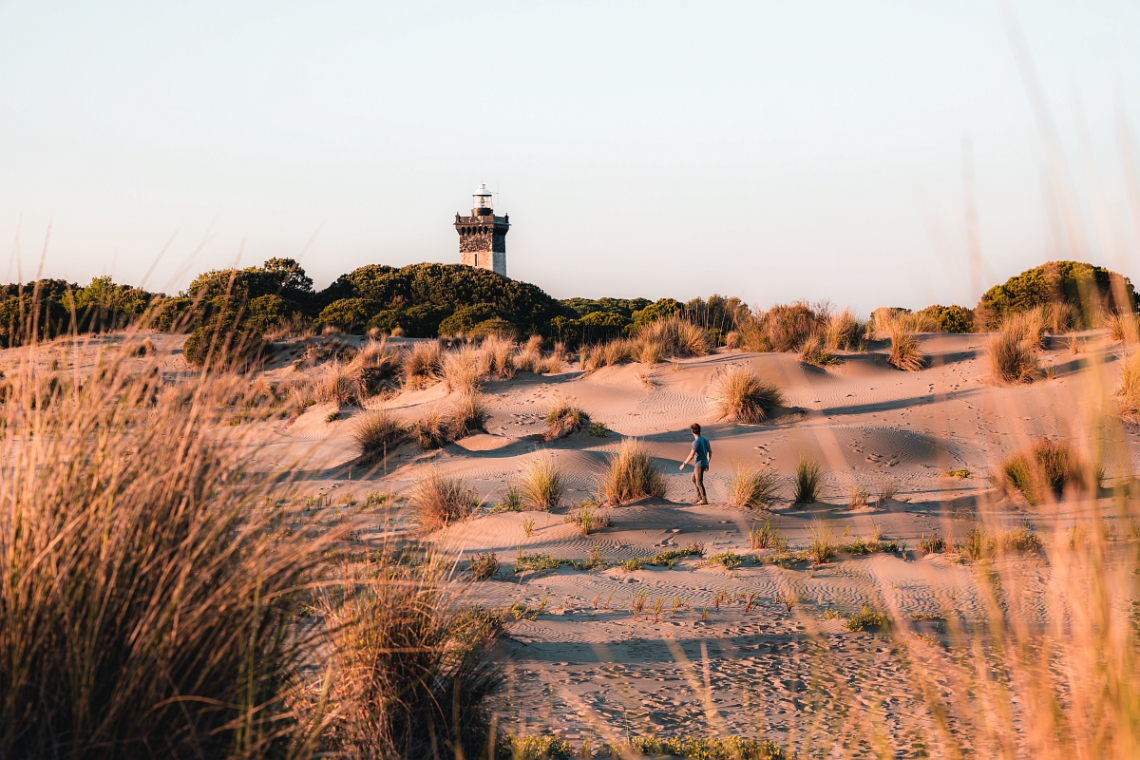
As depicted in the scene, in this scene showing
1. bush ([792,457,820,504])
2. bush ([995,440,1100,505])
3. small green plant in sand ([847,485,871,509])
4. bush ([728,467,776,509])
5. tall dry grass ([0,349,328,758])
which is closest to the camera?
tall dry grass ([0,349,328,758])

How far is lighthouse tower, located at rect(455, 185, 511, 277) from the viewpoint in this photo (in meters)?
70.8

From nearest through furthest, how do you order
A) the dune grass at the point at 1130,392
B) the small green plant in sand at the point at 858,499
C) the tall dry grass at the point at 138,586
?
the tall dry grass at the point at 138,586
the small green plant in sand at the point at 858,499
the dune grass at the point at 1130,392

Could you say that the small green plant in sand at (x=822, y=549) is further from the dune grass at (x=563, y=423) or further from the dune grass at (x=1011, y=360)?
the dune grass at (x=1011, y=360)

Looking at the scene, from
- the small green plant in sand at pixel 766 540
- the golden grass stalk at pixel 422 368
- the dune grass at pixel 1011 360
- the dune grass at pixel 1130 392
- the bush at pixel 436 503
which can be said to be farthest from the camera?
the golden grass stalk at pixel 422 368

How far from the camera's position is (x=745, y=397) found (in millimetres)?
18031

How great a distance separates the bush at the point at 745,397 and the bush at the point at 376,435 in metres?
6.69

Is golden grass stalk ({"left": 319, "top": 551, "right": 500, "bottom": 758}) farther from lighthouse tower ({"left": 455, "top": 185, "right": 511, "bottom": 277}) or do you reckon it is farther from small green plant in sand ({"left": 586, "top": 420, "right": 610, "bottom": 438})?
lighthouse tower ({"left": 455, "top": 185, "right": 511, "bottom": 277})

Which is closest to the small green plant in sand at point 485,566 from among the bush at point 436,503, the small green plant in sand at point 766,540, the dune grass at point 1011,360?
the bush at point 436,503

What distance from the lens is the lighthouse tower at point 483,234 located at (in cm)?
7081

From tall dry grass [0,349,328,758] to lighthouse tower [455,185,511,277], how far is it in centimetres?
6821

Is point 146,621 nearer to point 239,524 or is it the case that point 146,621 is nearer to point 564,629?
point 239,524

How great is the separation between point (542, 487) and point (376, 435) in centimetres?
497

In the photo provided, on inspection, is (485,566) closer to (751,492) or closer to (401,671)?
(401,671)

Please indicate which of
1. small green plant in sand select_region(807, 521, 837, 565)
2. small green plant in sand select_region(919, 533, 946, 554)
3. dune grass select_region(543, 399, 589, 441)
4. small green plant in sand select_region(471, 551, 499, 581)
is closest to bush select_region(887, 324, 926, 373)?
dune grass select_region(543, 399, 589, 441)
